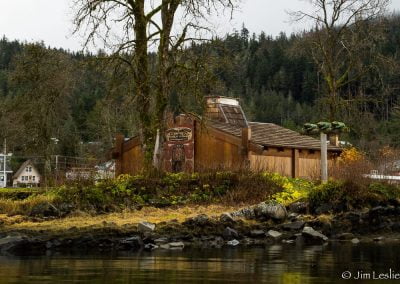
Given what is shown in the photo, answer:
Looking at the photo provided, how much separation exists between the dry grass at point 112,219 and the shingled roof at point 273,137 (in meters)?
8.89

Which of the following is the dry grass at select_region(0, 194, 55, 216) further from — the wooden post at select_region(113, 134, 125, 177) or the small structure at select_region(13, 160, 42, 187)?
the small structure at select_region(13, 160, 42, 187)

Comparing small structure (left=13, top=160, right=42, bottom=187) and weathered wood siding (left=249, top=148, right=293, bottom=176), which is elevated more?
weathered wood siding (left=249, top=148, right=293, bottom=176)

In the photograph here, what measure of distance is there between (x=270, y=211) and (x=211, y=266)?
25.8 ft

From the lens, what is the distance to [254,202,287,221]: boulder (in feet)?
65.3

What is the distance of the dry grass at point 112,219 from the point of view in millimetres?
18297

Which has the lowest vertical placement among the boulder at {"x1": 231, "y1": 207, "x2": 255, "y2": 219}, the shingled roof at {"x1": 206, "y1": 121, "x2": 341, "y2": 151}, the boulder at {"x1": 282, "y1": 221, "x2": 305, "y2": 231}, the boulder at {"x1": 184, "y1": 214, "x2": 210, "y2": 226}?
the boulder at {"x1": 282, "y1": 221, "x2": 305, "y2": 231}

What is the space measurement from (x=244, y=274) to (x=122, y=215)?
10.2 meters

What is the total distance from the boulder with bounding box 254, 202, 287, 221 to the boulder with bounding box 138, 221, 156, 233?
3582 millimetres

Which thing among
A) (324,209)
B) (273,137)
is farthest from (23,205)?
(273,137)

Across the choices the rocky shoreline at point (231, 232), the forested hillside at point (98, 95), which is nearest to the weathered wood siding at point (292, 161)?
the forested hillside at point (98, 95)

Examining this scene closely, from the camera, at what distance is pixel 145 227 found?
59.1 feet

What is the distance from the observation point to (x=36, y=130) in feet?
134

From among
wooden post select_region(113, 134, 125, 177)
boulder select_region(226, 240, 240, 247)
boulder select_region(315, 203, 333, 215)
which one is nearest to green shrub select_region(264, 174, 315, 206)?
boulder select_region(315, 203, 333, 215)

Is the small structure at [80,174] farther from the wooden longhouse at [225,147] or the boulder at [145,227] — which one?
the wooden longhouse at [225,147]
